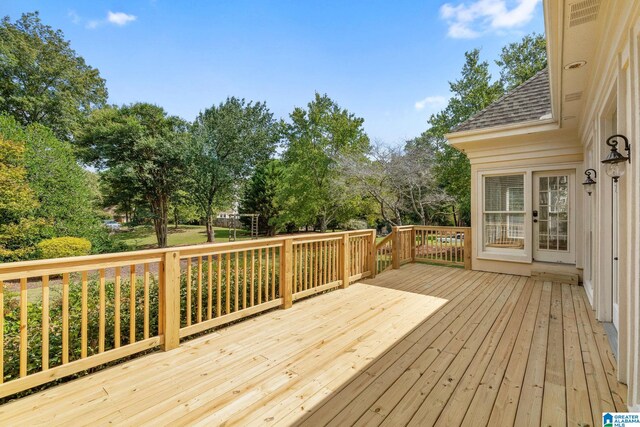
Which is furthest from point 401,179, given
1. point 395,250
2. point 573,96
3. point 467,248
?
point 573,96

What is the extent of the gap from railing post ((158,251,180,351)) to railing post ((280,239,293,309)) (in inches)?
54.5

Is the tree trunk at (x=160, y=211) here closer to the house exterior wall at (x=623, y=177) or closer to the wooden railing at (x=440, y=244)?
the wooden railing at (x=440, y=244)

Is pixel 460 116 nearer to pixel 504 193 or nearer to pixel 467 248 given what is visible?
pixel 504 193

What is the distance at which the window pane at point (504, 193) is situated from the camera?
228 inches

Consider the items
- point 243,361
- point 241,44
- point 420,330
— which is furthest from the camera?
point 241,44

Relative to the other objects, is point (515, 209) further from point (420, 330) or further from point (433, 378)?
point (433, 378)

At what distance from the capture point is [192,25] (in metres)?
7.63

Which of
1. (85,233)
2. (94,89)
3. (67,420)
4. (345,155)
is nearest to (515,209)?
(67,420)

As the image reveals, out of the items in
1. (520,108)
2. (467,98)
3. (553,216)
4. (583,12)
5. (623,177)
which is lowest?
(553,216)

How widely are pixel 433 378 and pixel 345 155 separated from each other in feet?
37.0

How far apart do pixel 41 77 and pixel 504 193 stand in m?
22.0

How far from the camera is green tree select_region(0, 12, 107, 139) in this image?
1415 cm

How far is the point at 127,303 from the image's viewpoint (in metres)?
3.19

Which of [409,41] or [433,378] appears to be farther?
[409,41]
